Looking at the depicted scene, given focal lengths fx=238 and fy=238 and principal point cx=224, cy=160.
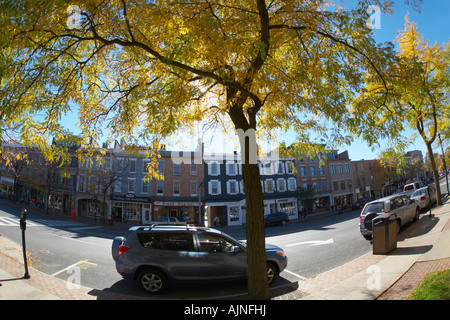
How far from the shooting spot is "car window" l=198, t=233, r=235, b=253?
617cm

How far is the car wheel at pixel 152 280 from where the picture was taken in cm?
586

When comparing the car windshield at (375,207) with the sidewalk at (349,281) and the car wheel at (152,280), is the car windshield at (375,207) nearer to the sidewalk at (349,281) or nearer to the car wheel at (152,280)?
the sidewalk at (349,281)

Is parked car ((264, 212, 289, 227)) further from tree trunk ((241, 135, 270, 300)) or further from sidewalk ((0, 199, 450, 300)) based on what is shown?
tree trunk ((241, 135, 270, 300))

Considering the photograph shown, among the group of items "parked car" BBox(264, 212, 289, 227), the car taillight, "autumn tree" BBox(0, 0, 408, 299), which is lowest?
"parked car" BBox(264, 212, 289, 227)

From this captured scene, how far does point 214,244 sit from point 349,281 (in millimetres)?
3389

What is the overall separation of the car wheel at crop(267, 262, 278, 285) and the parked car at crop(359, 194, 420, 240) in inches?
256

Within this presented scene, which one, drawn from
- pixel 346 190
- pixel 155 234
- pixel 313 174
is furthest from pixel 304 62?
pixel 346 190

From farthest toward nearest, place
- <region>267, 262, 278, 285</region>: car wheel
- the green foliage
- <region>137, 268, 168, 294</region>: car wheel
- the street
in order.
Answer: <region>267, 262, 278, 285</region>: car wheel → the street → <region>137, 268, 168, 294</region>: car wheel → the green foliage

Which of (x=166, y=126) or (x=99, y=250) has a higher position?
(x=166, y=126)

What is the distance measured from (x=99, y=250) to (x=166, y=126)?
29.9ft

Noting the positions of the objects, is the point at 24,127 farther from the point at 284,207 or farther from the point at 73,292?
the point at 284,207

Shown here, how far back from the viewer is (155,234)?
247 inches


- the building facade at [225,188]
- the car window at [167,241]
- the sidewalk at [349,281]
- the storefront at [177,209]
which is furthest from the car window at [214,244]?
the storefront at [177,209]

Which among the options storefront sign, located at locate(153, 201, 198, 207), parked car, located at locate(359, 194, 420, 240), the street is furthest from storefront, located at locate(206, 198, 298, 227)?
parked car, located at locate(359, 194, 420, 240)
